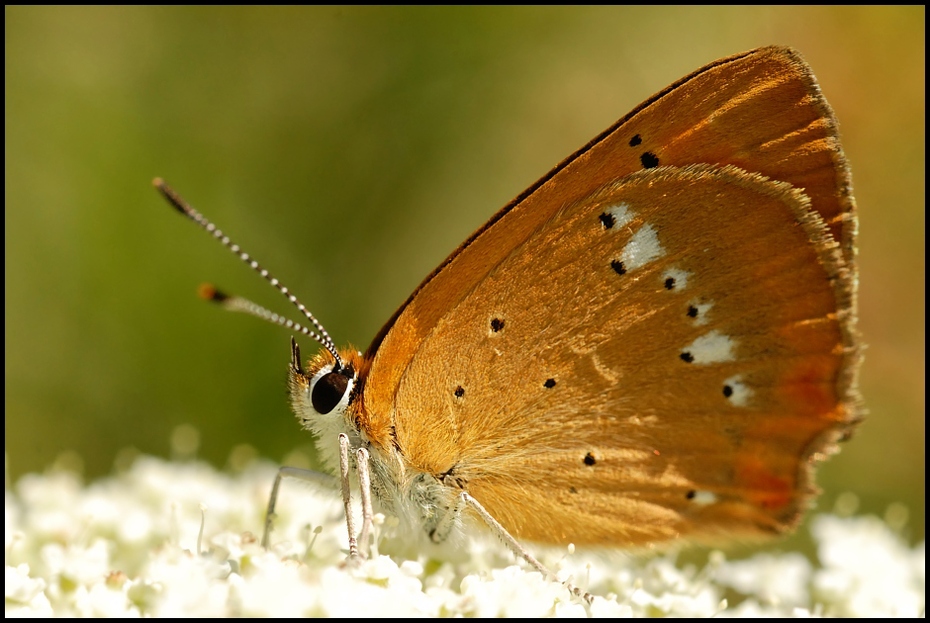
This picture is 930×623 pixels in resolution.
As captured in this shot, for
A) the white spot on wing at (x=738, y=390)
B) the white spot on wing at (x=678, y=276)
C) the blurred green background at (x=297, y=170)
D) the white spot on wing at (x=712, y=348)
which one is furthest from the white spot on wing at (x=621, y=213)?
the blurred green background at (x=297, y=170)

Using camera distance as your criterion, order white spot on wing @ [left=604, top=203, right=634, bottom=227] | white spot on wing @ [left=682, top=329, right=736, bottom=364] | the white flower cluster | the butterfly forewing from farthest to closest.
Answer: white spot on wing @ [left=682, top=329, right=736, bottom=364] < white spot on wing @ [left=604, top=203, right=634, bottom=227] < the butterfly forewing < the white flower cluster

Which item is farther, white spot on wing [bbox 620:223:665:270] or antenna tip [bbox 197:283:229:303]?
white spot on wing [bbox 620:223:665:270]

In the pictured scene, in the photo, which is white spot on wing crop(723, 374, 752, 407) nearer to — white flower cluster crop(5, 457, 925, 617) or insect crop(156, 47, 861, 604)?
insect crop(156, 47, 861, 604)

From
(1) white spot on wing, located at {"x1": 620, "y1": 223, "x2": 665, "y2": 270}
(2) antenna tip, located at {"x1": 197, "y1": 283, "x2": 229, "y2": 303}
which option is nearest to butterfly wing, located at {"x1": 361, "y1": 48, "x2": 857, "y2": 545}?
(1) white spot on wing, located at {"x1": 620, "y1": 223, "x2": 665, "y2": 270}

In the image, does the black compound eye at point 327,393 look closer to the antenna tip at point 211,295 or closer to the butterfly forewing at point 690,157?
the butterfly forewing at point 690,157

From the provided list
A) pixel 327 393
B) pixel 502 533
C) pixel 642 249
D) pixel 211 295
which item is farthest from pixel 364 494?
pixel 642 249

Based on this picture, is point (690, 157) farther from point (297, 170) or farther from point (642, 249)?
point (297, 170)
